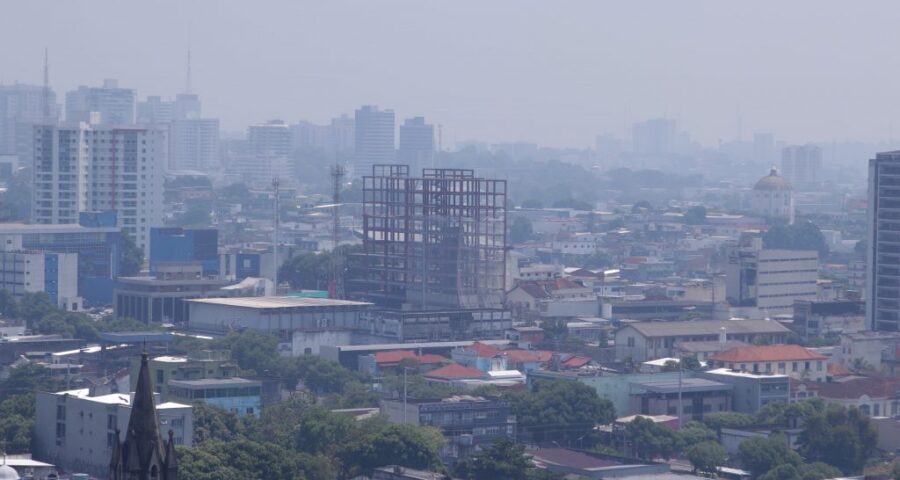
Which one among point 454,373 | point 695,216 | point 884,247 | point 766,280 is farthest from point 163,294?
point 695,216

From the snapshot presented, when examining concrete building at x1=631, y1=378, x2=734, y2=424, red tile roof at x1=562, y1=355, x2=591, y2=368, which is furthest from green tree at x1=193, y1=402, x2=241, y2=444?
red tile roof at x1=562, y1=355, x2=591, y2=368

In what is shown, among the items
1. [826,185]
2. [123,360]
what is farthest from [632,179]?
[123,360]

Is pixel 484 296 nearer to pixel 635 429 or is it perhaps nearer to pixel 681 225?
pixel 635 429

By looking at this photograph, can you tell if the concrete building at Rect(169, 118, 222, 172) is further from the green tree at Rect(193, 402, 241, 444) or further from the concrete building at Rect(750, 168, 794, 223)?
the green tree at Rect(193, 402, 241, 444)

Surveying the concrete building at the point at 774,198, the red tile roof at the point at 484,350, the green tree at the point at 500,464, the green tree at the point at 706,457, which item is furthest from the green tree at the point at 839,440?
the concrete building at the point at 774,198

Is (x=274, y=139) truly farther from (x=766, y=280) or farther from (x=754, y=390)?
(x=754, y=390)

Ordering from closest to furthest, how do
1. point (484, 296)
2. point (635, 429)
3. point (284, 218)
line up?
point (635, 429) < point (484, 296) < point (284, 218)
